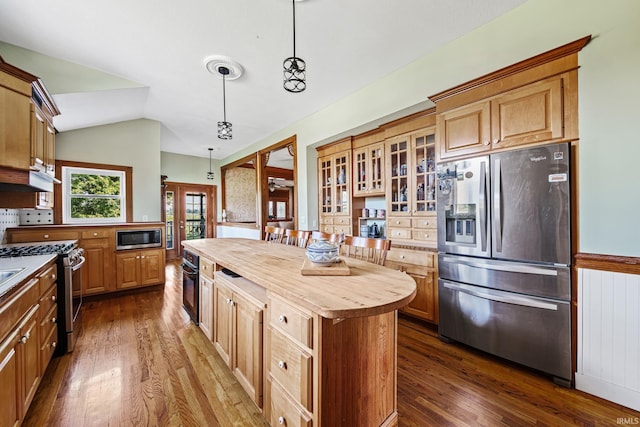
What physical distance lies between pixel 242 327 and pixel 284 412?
1.89 feet

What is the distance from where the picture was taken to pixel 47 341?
1917mm

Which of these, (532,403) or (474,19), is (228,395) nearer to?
(532,403)

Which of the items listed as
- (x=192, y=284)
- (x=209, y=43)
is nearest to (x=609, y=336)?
(x=192, y=284)

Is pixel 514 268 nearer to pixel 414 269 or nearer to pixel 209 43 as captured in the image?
pixel 414 269

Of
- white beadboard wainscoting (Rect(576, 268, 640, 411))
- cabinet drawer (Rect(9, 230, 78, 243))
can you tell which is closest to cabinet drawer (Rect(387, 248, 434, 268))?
white beadboard wainscoting (Rect(576, 268, 640, 411))

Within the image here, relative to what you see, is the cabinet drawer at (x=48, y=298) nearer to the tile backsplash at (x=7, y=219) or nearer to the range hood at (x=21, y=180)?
the range hood at (x=21, y=180)

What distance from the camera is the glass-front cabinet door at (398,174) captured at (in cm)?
311

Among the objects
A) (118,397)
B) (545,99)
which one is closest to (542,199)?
(545,99)

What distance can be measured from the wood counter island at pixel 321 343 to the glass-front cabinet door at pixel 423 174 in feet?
5.21

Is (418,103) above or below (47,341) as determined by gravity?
above

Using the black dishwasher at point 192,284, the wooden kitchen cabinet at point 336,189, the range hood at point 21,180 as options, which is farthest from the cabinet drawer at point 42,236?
the wooden kitchen cabinet at point 336,189

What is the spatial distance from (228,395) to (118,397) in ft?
2.40

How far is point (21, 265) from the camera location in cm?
178

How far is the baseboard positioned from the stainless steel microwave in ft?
16.7
